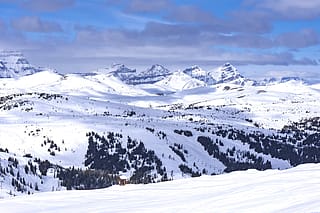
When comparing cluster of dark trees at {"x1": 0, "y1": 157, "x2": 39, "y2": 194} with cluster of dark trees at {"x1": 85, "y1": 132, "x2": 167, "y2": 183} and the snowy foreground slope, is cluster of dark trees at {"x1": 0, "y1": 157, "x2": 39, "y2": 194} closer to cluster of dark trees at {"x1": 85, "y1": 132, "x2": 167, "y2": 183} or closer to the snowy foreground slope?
cluster of dark trees at {"x1": 85, "y1": 132, "x2": 167, "y2": 183}

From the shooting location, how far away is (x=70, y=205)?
947 inches

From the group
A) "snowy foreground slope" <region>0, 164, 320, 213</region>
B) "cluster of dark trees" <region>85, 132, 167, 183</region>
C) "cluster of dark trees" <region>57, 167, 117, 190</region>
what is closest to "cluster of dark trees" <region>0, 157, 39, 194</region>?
"cluster of dark trees" <region>57, 167, 117, 190</region>

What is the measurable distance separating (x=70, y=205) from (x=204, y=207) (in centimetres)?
618

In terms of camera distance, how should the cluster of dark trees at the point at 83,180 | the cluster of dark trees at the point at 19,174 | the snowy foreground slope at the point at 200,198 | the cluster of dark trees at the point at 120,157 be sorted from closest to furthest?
1. the snowy foreground slope at the point at 200,198
2. the cluster of dark trees at the point at 19,174
3. the cluster of dark trees at the point at 83,180
4. the cluster of dark trees at the point at 120,157

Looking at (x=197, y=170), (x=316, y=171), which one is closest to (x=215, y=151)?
(x=197, y=170)

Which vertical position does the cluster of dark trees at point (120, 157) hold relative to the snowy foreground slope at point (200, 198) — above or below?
below

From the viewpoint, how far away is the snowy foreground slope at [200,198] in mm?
20828

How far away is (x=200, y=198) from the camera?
2409 centimetres

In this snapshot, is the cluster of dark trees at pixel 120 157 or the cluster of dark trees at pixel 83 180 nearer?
the cluster of dark trees at pixel 83 180

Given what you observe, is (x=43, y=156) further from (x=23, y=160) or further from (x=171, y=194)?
(x=171, y=194)

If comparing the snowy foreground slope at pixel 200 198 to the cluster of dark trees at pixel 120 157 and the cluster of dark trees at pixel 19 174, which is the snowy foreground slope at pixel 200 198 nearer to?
the cluster of dark trees at pixel 19 174

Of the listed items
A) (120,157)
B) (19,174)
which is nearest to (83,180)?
(19,174)

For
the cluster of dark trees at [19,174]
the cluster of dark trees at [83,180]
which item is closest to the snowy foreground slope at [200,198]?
the cluster of dark trees at [19,174]

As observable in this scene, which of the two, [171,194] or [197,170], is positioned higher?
[171,194]
